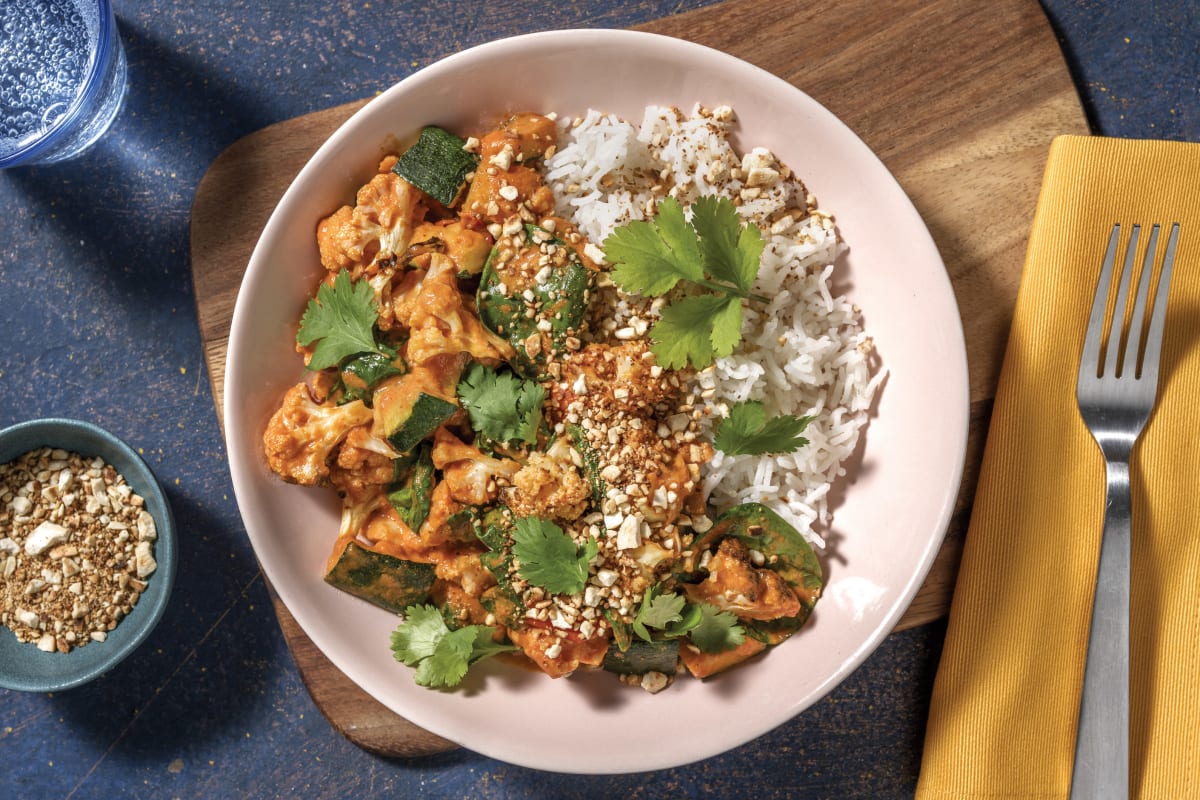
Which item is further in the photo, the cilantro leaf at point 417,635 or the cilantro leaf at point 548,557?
the cilantro leaf at point 417,635

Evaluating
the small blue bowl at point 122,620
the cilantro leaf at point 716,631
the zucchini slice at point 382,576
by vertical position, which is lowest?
the small blue bowl at point 122,620

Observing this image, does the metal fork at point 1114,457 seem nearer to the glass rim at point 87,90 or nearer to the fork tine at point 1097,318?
the fork tine at point 1097,318

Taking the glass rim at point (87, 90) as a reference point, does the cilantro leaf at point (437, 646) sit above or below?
below

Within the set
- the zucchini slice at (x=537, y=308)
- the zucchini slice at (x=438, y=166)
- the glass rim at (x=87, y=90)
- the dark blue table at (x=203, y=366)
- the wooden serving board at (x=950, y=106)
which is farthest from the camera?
the dark blue table at (x=203, y=366)

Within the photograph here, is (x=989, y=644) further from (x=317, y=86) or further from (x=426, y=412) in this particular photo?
(x=317, y=86)

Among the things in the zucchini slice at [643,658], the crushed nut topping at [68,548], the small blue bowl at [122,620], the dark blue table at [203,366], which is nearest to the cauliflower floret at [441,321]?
the zucchini slice at [643,658]

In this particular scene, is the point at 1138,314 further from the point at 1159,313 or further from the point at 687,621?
the point at 687,621

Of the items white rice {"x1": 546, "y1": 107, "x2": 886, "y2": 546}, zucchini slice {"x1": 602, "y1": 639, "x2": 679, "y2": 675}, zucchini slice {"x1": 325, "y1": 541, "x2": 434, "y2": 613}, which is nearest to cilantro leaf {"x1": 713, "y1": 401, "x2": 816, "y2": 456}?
white rice {"x1": 546, "y1": 107, "x2": 886, "y2": 546}

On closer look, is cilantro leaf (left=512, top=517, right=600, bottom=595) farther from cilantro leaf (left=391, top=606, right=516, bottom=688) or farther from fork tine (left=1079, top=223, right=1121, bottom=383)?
fork tine (left=1079, top=223, right=1121, bottom=383)
